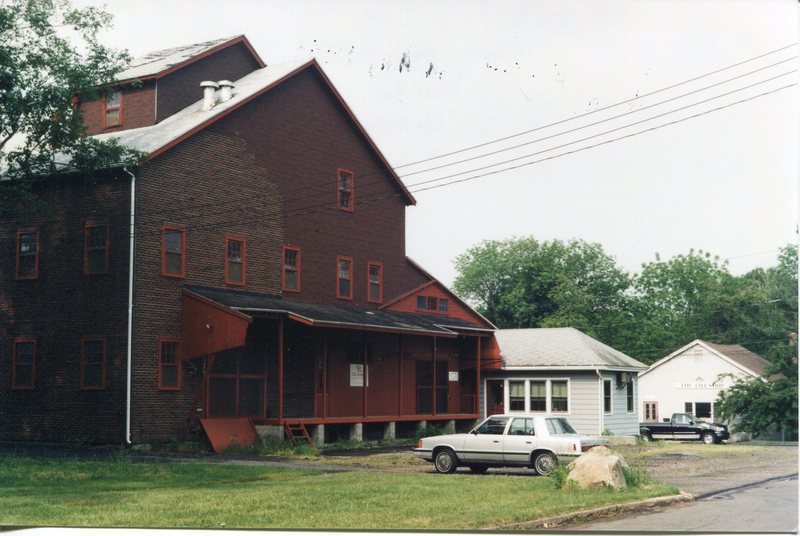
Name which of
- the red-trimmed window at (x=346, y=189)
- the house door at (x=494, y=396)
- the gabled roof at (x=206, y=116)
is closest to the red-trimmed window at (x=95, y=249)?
the gabled roof at (x=206, y=116)

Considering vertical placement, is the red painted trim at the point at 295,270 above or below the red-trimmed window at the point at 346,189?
below

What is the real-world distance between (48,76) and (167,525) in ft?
57.7

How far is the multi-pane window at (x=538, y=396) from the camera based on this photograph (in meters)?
44.2

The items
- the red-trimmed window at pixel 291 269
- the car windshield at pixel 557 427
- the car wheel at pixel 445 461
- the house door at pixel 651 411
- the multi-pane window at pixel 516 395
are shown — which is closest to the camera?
the car windshield at pixel 557 427

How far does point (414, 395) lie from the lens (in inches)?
1668

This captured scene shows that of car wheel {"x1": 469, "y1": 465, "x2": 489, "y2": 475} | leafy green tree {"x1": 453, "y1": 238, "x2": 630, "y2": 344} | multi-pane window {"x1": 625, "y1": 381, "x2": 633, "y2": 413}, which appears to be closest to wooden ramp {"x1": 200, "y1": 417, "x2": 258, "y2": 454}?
car wheel {"x1": 469, "y1": 465, "x2": 489, "y2": 475}

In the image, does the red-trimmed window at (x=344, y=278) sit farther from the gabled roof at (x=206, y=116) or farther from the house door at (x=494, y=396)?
the house door at (x=494, y=396)

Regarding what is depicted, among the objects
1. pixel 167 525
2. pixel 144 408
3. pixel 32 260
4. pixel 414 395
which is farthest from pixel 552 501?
pixel 414 395

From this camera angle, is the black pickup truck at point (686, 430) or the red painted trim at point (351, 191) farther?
the black pickup truck at point (686, 430)

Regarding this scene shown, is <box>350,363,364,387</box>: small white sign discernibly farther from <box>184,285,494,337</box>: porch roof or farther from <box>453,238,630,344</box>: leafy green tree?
<box>453,238,630,344</box>: leafy green tree

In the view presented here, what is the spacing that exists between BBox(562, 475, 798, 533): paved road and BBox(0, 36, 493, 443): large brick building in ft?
49.9

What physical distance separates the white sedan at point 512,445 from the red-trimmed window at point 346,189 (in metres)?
16.9

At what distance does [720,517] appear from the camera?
1669 centimetres

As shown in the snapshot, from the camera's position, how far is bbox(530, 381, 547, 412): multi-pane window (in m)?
44.2
